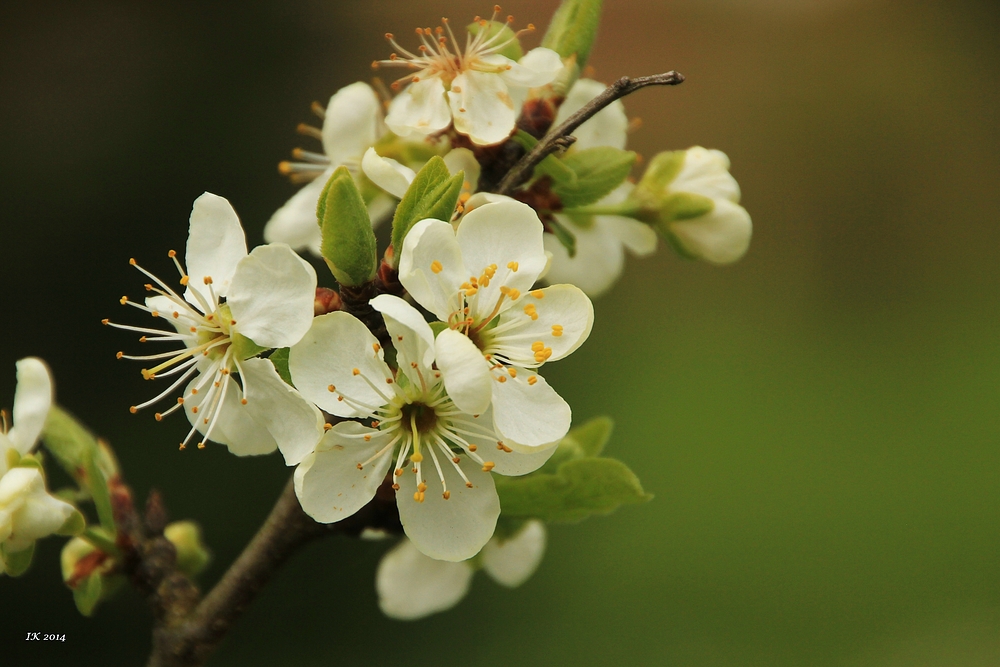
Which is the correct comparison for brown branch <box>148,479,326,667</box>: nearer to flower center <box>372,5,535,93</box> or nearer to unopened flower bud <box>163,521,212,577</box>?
unopened flower bud <box>163,521,212,577</box>

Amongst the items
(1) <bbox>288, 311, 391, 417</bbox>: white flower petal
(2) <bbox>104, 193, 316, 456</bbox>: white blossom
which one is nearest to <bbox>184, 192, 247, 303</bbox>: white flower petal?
(2) <bbox>104, 193, 316, 456</bbox>: white blossom

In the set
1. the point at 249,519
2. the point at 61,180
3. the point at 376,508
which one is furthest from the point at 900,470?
the point at 61,180

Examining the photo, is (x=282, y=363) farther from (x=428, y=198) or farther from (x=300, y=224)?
(x=300, y=224)

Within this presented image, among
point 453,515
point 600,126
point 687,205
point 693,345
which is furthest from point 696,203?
point 693,345

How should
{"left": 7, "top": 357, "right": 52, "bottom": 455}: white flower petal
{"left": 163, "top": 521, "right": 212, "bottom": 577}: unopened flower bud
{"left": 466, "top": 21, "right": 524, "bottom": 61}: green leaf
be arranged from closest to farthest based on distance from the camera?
{"left": 7, "top": 357, "right": 52, "bottom": 455}: white flower petal < {"left": 466, "top": 21, "right": 524, "bottom": 61}: green leaf < {"left": 163, "top": 521, "right": 212, "bottom": 577}: unopened flower bud

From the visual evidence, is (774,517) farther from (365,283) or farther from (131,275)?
(365,283)

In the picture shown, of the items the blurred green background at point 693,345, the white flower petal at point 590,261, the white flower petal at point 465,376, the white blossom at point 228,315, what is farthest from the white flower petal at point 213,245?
the blurred green background at point 693,345
